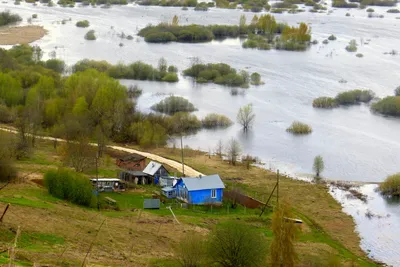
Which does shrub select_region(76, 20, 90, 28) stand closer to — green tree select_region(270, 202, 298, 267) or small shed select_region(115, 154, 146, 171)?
small shed select_region(115, 154, 146, 171)

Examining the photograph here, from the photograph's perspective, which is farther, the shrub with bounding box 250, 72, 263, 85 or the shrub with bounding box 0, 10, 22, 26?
the shrub with bounding box 0, 10, 22, 26

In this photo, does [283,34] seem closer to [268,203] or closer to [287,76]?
[287,76]

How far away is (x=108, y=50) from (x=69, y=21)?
15.6 metres

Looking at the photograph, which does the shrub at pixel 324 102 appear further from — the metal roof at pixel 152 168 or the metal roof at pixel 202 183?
the metal roof at pixel 202 183

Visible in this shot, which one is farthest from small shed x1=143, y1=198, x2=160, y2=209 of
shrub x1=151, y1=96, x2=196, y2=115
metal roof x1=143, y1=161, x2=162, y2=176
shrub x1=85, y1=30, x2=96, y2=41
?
shrub x1=85, y1=30, x2=96, y2=41

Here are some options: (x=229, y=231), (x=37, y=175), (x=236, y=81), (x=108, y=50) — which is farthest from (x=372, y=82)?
(x=229, y=231)

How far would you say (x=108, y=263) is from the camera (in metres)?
14.1

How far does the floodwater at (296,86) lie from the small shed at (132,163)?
22.1 feet

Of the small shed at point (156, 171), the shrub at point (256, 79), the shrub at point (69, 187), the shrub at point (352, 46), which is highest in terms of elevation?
the shrub at point (69, 187)

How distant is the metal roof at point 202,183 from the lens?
22.8m

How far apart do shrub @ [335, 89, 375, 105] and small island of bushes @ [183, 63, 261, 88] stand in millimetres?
6584

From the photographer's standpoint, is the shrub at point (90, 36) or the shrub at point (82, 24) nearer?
the shrub at point (90, 36)

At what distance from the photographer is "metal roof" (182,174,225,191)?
74.9 feet

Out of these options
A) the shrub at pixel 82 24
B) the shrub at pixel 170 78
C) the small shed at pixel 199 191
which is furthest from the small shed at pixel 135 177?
the shrub at pixel 82 24
